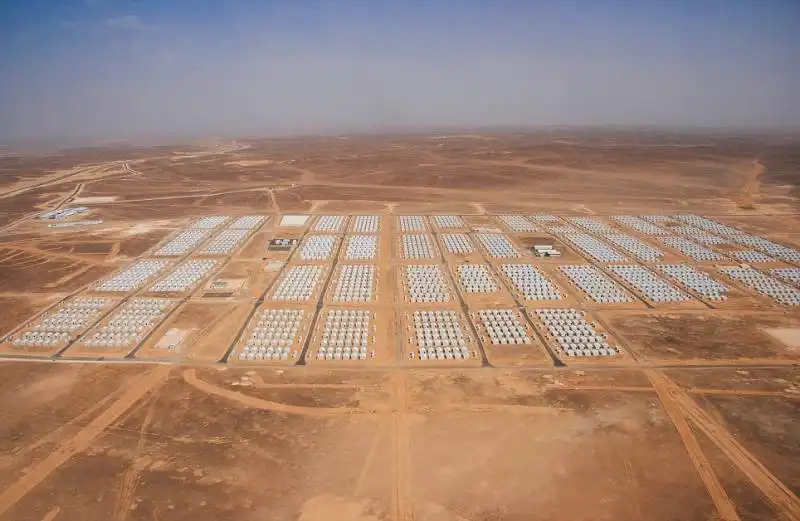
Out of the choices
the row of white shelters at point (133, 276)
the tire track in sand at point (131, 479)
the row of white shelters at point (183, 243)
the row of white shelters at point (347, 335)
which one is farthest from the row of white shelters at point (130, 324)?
the row of white shelters at point (347, 335)

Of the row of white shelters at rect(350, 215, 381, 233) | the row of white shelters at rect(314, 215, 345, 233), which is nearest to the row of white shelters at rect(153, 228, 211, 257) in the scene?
the row of white shelters at rect(314, 215, 345, 233)

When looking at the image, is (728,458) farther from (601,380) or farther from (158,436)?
(158,436)

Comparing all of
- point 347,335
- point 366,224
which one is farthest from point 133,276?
point 366,224

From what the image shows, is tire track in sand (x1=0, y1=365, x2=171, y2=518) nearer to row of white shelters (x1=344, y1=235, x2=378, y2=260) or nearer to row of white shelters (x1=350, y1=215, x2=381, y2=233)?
row of white shelters (x1=344, y1=235, x2=378, y2=260)

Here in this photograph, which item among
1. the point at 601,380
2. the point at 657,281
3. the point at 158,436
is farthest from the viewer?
the point at 657,281

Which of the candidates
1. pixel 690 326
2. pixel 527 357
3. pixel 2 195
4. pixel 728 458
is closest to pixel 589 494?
pixel 728 458
